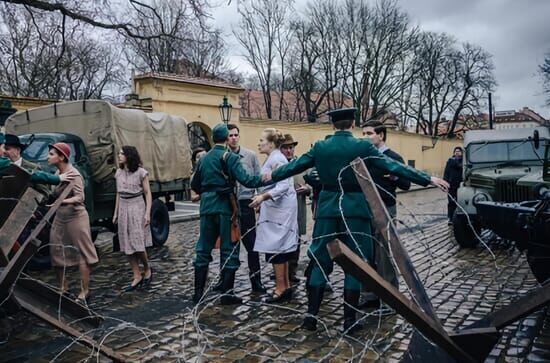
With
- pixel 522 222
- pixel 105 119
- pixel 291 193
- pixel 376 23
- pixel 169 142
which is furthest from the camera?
pixel 376 23

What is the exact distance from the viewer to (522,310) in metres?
2.55

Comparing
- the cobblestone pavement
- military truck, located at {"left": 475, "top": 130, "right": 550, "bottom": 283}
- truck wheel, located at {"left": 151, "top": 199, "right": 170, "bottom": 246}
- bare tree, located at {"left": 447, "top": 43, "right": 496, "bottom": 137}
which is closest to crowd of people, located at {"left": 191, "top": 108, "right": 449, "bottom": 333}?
the cobblestone pavement

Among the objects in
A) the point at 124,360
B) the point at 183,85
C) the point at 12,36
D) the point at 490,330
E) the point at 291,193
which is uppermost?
the point at 12,36

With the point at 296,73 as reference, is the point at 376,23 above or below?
above

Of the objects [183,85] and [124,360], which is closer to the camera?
[124,360]

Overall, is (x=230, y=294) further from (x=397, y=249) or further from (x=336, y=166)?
(x=397, y=249)

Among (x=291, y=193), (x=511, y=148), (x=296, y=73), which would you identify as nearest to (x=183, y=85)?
(x=511, y=148)

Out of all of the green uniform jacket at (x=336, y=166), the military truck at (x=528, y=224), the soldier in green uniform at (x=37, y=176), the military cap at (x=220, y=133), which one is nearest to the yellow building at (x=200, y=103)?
the military cap at (x=220, y=133)

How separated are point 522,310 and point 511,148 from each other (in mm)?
8290

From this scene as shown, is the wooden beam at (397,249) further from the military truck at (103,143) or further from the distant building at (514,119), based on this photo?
the distant building at (514,119)

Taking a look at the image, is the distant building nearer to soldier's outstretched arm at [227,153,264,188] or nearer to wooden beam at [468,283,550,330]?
soldier's outstretched arm at [227,153,264,188]

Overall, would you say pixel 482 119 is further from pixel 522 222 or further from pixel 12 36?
pixel 522 222

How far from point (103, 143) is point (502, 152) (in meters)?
7.40

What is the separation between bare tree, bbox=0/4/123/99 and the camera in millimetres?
25828
